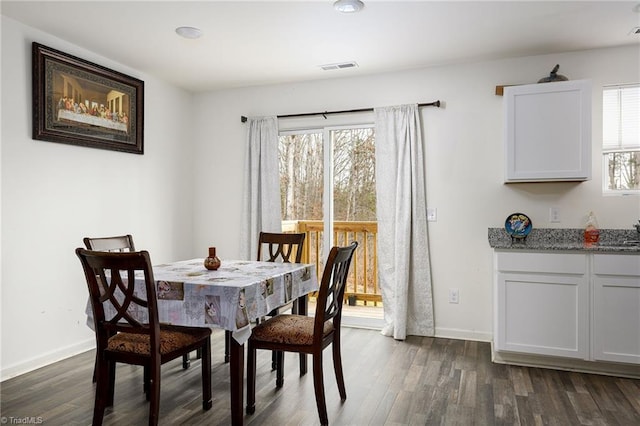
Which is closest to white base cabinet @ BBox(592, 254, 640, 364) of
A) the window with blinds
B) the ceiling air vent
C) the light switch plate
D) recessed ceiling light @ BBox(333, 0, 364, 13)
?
the window with blinds

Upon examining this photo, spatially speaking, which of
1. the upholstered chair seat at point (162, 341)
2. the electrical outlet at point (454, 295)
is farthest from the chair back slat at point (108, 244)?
the electrical outlet at point (454, 295)

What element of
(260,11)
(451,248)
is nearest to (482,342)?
(451,248)

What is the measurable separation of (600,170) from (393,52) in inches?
76.3

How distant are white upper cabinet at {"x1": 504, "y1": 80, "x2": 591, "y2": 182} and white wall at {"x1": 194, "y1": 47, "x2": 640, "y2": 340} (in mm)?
335

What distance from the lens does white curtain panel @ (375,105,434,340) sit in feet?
13.4

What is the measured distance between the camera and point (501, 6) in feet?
9.50

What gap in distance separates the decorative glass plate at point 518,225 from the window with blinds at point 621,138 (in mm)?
677

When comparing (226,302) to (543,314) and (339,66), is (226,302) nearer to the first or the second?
(543,314)

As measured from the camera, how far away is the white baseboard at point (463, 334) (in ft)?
13.0

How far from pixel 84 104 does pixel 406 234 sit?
9.62 feet

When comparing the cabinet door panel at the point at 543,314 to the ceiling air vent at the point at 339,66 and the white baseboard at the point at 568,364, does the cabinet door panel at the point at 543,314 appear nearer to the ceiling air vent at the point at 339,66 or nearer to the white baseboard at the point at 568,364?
the white baseboard at the point at 568,364

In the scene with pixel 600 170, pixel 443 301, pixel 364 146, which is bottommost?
pixel 443 301

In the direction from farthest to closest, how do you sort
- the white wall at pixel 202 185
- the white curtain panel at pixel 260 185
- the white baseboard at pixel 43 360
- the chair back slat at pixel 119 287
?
the white curtain panel at pixel 260 185 → the white wall at pixel 202 185 → the white baseboard at pixel 43 360 → the chair back slat at pixel 119 287

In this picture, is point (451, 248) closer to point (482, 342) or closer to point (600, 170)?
point (482, 342)
